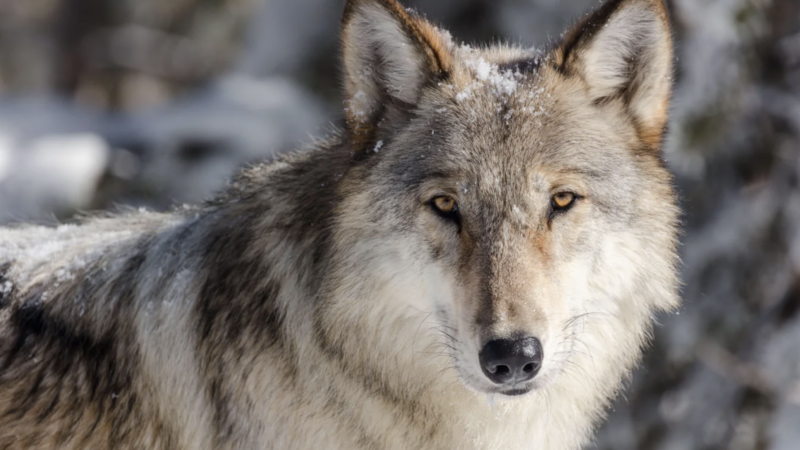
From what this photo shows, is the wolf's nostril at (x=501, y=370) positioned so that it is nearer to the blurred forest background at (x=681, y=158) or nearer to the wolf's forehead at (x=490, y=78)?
the wolf's forehead at (x=490, y=78)

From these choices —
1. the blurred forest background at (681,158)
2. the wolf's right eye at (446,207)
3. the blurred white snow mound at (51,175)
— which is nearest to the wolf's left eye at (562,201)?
the wolf's right eye at (446,207)

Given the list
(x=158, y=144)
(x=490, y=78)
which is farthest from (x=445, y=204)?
(x=158, y=144)

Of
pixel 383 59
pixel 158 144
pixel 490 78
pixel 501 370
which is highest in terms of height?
pixel 158 144

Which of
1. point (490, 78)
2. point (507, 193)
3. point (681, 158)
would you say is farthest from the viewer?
point (681, 158)

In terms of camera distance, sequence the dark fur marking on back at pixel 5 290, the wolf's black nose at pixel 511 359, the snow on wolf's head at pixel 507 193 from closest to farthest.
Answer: the wolf's black nose at pixel 511 359 < the snow on wolf's head at pixel 507 193 < the dark fur marking on back at pixel 5 290

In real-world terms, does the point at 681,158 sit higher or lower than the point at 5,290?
higher

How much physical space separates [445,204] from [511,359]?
586 mm

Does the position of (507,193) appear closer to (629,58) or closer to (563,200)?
(563,200)

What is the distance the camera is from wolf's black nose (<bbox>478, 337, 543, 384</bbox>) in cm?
238

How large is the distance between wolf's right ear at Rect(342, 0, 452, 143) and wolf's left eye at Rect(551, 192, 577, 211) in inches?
23.7

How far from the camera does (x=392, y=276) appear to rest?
2746mm

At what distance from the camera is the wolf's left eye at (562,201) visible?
2.71 metres

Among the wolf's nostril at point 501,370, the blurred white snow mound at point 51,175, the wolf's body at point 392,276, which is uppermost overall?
the blurred white snow mound at point 51,175

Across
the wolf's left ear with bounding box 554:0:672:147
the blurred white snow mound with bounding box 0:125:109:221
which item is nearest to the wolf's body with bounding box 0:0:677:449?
the wolf's left ear with bounding box 554:0:672:147
